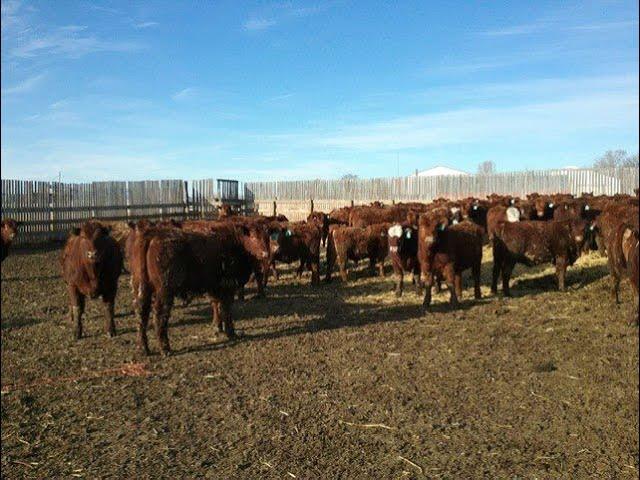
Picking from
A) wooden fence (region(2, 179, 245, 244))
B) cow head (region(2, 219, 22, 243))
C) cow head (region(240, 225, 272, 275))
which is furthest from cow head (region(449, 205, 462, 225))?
wooden fence (region(2, 179, 245, 244))

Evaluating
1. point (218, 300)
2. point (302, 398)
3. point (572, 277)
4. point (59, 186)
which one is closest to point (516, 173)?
point (572, 277)

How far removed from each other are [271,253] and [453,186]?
22661 mm

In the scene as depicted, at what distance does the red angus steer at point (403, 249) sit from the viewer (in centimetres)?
1150

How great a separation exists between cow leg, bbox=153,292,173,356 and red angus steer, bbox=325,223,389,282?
6.48 meters

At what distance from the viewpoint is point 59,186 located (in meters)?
26.0

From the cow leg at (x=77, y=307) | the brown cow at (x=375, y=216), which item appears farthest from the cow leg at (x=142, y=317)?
the brown cow at (x=375, y=216)

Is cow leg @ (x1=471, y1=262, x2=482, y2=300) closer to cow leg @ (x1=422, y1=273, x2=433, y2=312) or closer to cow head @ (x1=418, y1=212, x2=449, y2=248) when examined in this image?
cow head @ (x1=418, y1=212, x2=449, y2=248)

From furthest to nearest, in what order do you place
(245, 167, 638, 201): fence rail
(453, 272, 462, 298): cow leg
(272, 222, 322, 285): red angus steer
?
(245, 167, 638, 201): fence rail, (272, 222, 322, 285): red angus steer, (453, 272, 462, 298): cow leg

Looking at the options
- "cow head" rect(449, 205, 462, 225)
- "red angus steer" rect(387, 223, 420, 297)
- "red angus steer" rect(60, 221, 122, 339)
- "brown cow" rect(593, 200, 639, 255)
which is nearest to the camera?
"red angus steer" rect(60, 221, 122, 339)

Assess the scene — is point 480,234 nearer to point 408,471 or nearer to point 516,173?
Answer: point 408,471

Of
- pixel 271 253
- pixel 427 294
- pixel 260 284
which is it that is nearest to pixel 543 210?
pixel 427 294

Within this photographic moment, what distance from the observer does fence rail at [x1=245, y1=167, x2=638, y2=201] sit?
26312 millimetres

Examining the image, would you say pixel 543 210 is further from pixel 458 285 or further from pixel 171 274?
pixel 171 274

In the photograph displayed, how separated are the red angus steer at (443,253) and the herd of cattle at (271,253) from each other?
2 cm
